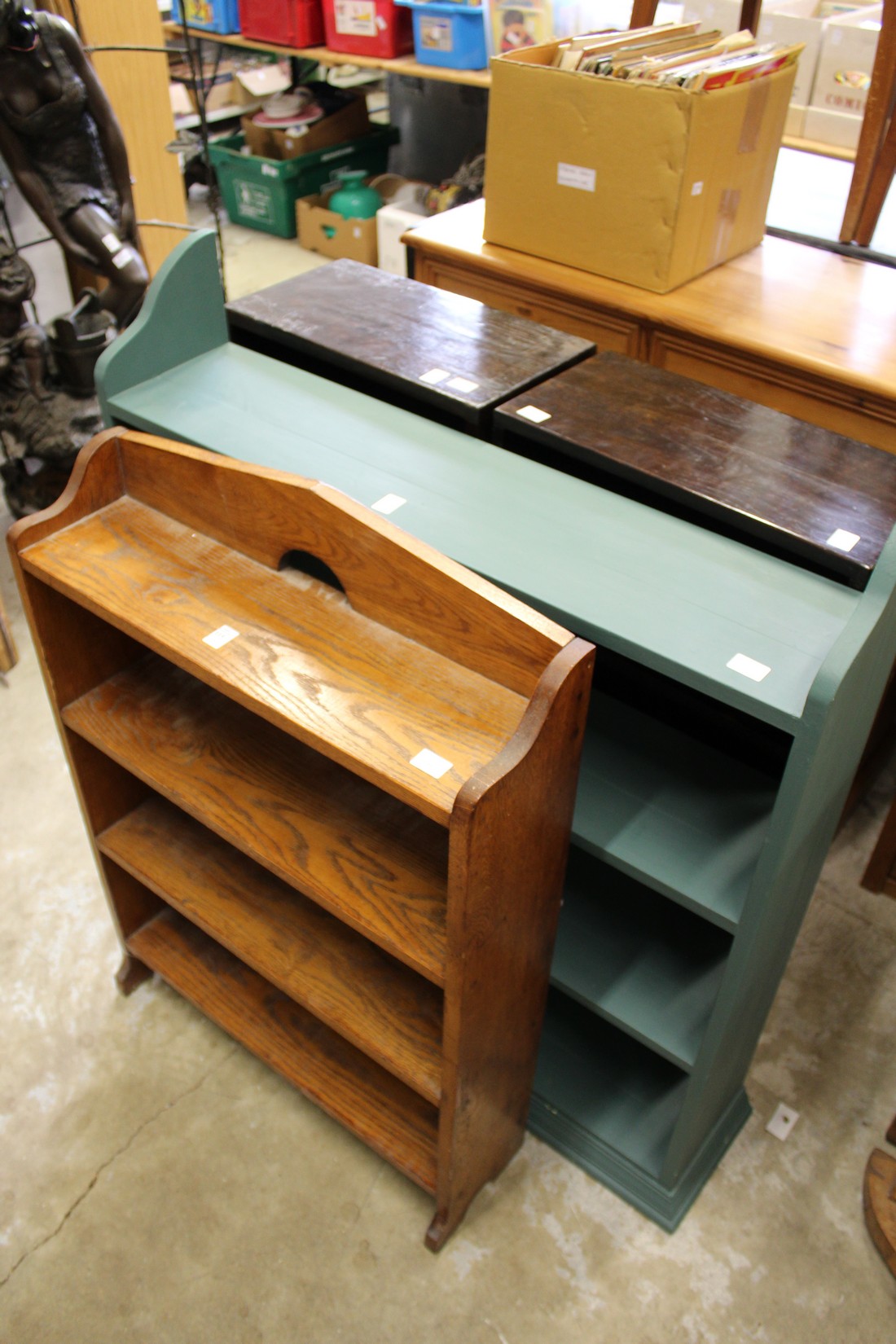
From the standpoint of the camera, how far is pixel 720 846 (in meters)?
1.35

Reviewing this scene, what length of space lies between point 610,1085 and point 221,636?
1.07 metres

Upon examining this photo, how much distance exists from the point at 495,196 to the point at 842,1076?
1974 millimetres

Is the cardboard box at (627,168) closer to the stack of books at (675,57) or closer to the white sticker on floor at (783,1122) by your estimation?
the stack of books at (675,57)

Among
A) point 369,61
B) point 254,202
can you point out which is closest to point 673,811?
point 369,61

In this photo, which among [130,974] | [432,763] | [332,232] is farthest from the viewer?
[332,232]

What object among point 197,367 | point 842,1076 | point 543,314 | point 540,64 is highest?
point 540,64

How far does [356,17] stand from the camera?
13.2 ft

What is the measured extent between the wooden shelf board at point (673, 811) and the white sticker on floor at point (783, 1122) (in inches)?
28.7

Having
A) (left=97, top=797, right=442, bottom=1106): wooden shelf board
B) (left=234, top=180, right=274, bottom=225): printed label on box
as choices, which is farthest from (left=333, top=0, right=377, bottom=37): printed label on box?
(left=97, top=797, right=442, bottom=1106): wooden shelf board

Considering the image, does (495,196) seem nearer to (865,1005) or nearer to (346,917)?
(346,917)

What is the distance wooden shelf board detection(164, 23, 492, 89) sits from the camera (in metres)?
3.80

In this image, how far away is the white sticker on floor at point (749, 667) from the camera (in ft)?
3.68

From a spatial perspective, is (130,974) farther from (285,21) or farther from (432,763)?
(285,21)

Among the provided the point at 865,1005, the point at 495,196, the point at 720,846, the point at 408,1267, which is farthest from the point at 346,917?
the point at 495,196
